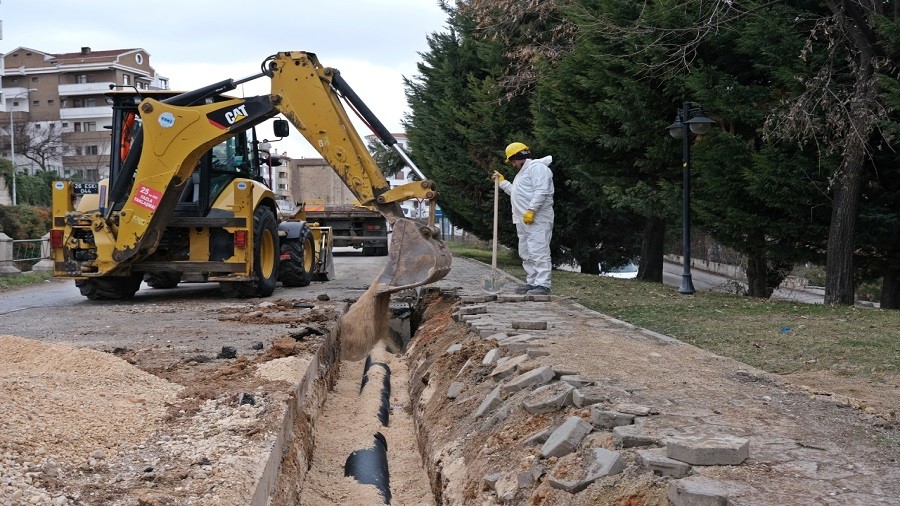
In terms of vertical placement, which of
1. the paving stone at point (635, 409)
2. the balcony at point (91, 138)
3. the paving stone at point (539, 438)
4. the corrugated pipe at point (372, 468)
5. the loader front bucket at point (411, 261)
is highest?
the balcony at point (91, 138)

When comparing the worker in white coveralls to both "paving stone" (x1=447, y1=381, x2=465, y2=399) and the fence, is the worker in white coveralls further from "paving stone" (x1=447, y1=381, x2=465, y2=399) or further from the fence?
the fence

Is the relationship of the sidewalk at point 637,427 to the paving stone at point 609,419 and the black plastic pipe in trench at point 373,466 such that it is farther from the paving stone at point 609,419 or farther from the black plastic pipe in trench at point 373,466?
the black plastic pipe in trench at point 373,466

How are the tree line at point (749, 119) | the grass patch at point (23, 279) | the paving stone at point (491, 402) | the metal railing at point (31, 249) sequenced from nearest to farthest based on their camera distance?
the paving stone at point (491, 402) → the tree line at point (749, 119) → the grass patch at point (23, 279) → the metal railing at point (31, 249)

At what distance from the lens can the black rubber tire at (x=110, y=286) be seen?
13.2 meters

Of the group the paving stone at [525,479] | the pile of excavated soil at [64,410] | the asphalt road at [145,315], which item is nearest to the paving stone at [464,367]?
the pile of excavated soil at [64,410]

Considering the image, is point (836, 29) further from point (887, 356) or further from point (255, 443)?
point (255, 443)

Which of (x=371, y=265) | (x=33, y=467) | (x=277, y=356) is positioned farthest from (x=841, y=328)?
(x=371, y=265)

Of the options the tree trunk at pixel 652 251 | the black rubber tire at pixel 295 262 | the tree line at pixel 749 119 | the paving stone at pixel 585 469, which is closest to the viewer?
the paving stone at pixel 585 469

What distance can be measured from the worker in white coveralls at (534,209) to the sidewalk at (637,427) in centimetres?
339

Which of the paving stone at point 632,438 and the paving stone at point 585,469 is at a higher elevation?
the paving stone at point 632,438

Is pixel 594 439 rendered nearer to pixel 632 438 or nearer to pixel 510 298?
pixel 632 438

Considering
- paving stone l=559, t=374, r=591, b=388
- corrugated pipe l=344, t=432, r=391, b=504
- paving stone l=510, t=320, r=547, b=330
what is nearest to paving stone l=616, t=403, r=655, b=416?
paving stone l=559, t=374, r=591, b=388

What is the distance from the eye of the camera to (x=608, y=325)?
9.16 m

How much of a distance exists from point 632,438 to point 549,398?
110 centimetres
